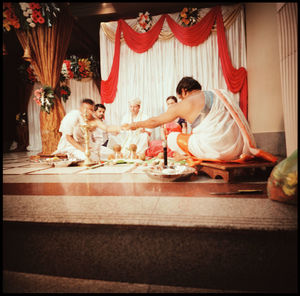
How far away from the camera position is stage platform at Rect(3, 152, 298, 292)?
104cm

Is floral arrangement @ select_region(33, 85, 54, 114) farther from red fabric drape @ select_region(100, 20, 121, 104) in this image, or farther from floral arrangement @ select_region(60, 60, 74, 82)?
floral arrangement @ select_region(60, 60, 74, 82)

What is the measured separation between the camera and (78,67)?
8062mm

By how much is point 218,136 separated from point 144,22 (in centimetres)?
508

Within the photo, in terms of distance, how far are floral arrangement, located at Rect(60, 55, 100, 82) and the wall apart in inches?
227

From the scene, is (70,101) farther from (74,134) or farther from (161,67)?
(74,134)

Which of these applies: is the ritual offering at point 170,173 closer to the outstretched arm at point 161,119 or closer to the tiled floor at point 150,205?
the tiled floor at point 150,205

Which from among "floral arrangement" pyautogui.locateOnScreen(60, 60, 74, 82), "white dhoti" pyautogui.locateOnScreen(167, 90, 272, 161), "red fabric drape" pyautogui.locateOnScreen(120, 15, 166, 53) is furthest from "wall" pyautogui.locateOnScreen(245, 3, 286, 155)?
"floral arrangement" pyautogui.locateOnScreen(60, 60, 74, 82)

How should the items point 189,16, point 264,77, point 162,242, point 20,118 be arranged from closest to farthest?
point 162,242, point 264,77, point 189,16, point 20,118

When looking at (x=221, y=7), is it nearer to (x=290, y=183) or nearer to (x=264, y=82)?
(x=264, y=82)

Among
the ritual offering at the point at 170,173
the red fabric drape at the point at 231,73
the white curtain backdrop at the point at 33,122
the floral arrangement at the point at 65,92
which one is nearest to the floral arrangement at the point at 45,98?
the ritual offering at the point at 170,173

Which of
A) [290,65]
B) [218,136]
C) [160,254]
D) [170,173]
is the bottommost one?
[160,254]

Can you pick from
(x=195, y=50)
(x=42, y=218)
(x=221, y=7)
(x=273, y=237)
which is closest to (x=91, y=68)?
(x=195, y=50)

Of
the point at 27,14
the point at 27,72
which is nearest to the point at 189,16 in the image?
the point at 27,14

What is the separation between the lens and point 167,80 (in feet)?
20.1
